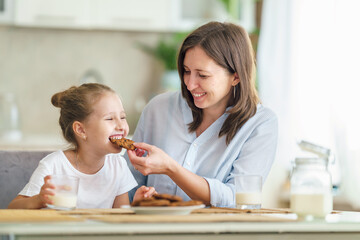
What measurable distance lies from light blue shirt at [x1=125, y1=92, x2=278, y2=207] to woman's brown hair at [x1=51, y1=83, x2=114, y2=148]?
0.29 metres

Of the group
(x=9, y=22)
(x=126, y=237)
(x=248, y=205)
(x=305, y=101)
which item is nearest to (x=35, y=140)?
(x=9, y=22)

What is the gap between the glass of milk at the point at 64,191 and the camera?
1.51 meters

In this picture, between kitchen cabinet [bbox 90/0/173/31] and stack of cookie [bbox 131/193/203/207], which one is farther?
kitchen cabinet [bbox 90/0/173/31]

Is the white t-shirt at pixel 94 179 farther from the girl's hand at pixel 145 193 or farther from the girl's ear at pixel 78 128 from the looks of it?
the girl's hand at pixel 145 193

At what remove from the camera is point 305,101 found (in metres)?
3.86

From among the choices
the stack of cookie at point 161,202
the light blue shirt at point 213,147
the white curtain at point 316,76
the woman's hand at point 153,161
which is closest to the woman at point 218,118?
the light blue shirt at point 213,147

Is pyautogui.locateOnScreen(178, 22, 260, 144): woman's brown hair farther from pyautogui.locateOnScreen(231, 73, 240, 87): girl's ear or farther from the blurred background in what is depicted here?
the blurred background

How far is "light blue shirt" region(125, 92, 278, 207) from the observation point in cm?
207

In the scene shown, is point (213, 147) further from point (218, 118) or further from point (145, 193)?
point (145, 193)

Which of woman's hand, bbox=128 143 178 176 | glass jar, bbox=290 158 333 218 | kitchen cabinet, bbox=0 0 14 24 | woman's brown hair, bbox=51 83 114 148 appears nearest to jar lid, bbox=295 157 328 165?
glass jar, bbox=290 158 333 218

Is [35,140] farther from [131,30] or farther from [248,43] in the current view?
[248,43]

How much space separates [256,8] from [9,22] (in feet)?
6.80

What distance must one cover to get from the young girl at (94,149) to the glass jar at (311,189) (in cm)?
78

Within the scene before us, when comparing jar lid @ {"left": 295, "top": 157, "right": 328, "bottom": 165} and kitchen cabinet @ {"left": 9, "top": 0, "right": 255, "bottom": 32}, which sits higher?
kitchen cabinet @ {"left": 9, "top": 0, "right": 255, "bottom": 32}
